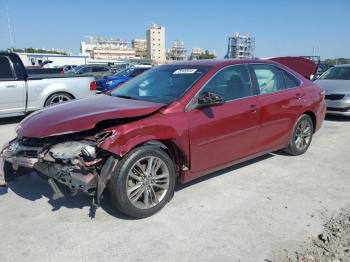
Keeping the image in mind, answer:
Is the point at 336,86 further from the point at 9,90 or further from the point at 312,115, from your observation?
the point at 9,90

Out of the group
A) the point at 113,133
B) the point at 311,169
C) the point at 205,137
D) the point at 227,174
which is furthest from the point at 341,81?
the point at 113,133

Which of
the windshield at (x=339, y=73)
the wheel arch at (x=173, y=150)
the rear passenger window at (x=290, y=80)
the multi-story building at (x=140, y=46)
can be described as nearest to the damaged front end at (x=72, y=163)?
the wheel arch at (x=173, y=150)

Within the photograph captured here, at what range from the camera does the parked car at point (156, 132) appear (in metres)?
3.36

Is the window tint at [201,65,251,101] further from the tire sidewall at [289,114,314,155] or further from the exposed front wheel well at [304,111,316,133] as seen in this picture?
the exposed front wheel well at [304,111,316,133]

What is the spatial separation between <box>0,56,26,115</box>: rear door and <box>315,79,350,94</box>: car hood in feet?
26.6

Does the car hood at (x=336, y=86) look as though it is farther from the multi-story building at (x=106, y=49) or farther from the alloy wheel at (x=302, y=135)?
the multi-story building at (x=106, y=49)

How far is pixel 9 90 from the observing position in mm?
8578

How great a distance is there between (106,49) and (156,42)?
2095cm

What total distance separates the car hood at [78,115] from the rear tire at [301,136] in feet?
9.07


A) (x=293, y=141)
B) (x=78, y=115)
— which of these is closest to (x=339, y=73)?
(x=293, y=141)

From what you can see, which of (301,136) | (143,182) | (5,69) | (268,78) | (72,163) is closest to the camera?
(72,163)

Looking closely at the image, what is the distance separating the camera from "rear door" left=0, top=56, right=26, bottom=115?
28.0 ft

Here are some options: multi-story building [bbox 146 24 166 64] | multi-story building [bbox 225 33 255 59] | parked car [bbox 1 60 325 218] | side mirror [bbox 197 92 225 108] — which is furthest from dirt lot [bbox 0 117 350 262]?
multi-story building [bbox 146 24 166 64]

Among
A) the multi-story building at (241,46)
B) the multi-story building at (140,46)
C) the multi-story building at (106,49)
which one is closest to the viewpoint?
the multi-story building at (241,46)
